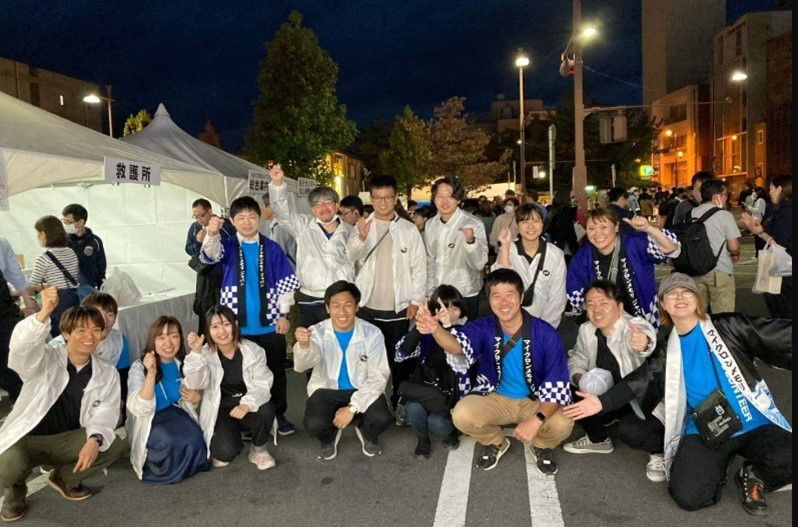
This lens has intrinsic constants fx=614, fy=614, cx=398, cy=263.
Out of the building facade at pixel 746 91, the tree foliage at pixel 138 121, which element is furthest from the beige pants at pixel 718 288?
the building facade at pixel 746 91

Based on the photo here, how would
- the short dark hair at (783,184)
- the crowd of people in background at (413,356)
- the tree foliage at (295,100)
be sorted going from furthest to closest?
the tree foliage at (295,100), the short dark hair at (783,184), the crowd of people in background at (413,356)

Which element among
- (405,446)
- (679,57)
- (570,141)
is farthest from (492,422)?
(679,57)

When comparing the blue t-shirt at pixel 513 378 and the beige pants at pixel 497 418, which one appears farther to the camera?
the blue t-shirt at pixel 513 378

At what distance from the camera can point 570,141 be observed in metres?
37.4

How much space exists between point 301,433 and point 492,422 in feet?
5.55

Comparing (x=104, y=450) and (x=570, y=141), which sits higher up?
(x=570, y=141)

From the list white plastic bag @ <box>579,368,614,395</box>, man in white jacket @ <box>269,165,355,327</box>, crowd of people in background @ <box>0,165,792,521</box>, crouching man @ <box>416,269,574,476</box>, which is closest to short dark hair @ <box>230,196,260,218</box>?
crowd of people in background @ <box>0,165,792,521</box>

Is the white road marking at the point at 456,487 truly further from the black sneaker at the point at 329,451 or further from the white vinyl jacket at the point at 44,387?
the white vinyl jacket at the point at 44,387

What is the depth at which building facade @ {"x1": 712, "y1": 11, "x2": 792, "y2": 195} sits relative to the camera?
37.4m

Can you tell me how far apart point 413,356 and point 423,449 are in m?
0.74

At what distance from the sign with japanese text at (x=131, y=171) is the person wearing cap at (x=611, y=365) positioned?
15.7ft

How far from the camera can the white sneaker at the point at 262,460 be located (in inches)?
173

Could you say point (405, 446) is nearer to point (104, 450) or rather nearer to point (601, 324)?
point (601, 324)

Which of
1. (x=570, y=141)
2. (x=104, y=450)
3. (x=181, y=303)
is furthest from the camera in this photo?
(x=570, y=141)
